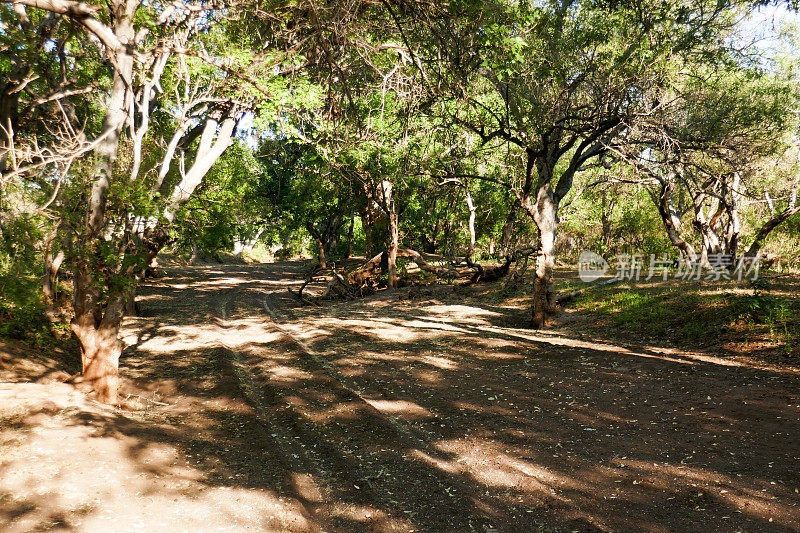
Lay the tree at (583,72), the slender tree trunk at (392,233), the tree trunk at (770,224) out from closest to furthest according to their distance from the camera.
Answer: the tree at (583,72) < the tree trunk at (770,224) < the slender tree trunk at (392,233)

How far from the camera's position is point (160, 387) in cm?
746

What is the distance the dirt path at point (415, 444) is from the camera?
384cm

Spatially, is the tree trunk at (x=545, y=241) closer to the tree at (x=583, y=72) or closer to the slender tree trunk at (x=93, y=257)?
the tree at (x=583, y=72)

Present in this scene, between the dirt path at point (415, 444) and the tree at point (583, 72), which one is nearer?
the dirt path at point (415, 444)

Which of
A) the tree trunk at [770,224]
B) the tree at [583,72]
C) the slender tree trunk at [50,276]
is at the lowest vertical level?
the slender tree trunk at [50,276]

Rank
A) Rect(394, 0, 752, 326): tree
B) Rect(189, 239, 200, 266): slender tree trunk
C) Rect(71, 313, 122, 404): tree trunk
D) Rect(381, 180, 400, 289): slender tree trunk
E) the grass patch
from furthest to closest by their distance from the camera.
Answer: Rect(189, 239, 200, 266): slender tree trunk → Rect(381, 180, 400, 289): slender tree trunk → Rect(394, 0, 752, 326): tree → the grass patch → Rect(71, 313, 122, 404): tree trunk

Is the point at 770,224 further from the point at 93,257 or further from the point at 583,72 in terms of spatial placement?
the point at 93,257

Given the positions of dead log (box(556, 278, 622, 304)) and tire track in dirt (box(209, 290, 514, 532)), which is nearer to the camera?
tire track in dirt (box(209, 290, 514, 532))

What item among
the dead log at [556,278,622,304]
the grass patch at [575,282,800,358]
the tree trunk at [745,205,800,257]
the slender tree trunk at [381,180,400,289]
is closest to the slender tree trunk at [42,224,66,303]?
the slender tree trunk at [381,180,400,289]

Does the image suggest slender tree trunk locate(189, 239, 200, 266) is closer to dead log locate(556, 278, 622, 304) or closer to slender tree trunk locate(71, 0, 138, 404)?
dead log locate(556, 278, 622, 304)

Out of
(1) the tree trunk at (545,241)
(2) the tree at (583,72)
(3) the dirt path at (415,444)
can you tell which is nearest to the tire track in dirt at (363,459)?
(3) the dirt path at (415,444)

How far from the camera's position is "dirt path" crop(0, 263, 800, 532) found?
12.6 ft

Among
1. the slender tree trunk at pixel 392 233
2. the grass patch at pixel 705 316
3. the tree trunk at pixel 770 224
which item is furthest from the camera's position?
the slender tree trunk at pixel 392 233

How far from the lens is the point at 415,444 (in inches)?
210
